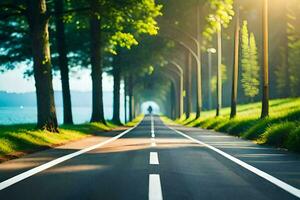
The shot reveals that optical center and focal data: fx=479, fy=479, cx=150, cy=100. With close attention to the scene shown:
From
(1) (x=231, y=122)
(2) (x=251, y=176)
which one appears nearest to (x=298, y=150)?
(2) (x=251, y=176)

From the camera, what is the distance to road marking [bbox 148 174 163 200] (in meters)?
6.39

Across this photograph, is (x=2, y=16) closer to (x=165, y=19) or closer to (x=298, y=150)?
(x=298, y=150)

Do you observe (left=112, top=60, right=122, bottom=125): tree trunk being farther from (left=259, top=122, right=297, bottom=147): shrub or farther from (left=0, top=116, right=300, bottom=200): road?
(left=0, top=116, right=300, bottom=200): road

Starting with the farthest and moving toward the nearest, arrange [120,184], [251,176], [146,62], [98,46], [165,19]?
[146,62] → [165,19] → [98,46] → [251,176] → [120,184]

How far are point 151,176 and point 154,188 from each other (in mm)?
1251

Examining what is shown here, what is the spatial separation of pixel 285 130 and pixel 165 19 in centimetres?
3063

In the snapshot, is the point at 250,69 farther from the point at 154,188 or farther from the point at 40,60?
the point at 154,188

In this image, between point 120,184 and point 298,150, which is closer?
point 120,184

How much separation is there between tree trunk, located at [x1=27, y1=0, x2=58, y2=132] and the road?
613 centimetres


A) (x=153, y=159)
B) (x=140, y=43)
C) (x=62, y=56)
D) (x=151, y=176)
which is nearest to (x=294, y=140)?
(x=153, y=159)

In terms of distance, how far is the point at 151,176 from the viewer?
8305 mm

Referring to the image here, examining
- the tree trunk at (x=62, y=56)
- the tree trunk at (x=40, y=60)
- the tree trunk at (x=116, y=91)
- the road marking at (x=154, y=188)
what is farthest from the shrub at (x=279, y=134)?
the tree trunk at (x=116, y=91)

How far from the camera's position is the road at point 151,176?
22.0 ft

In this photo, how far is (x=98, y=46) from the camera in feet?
102
